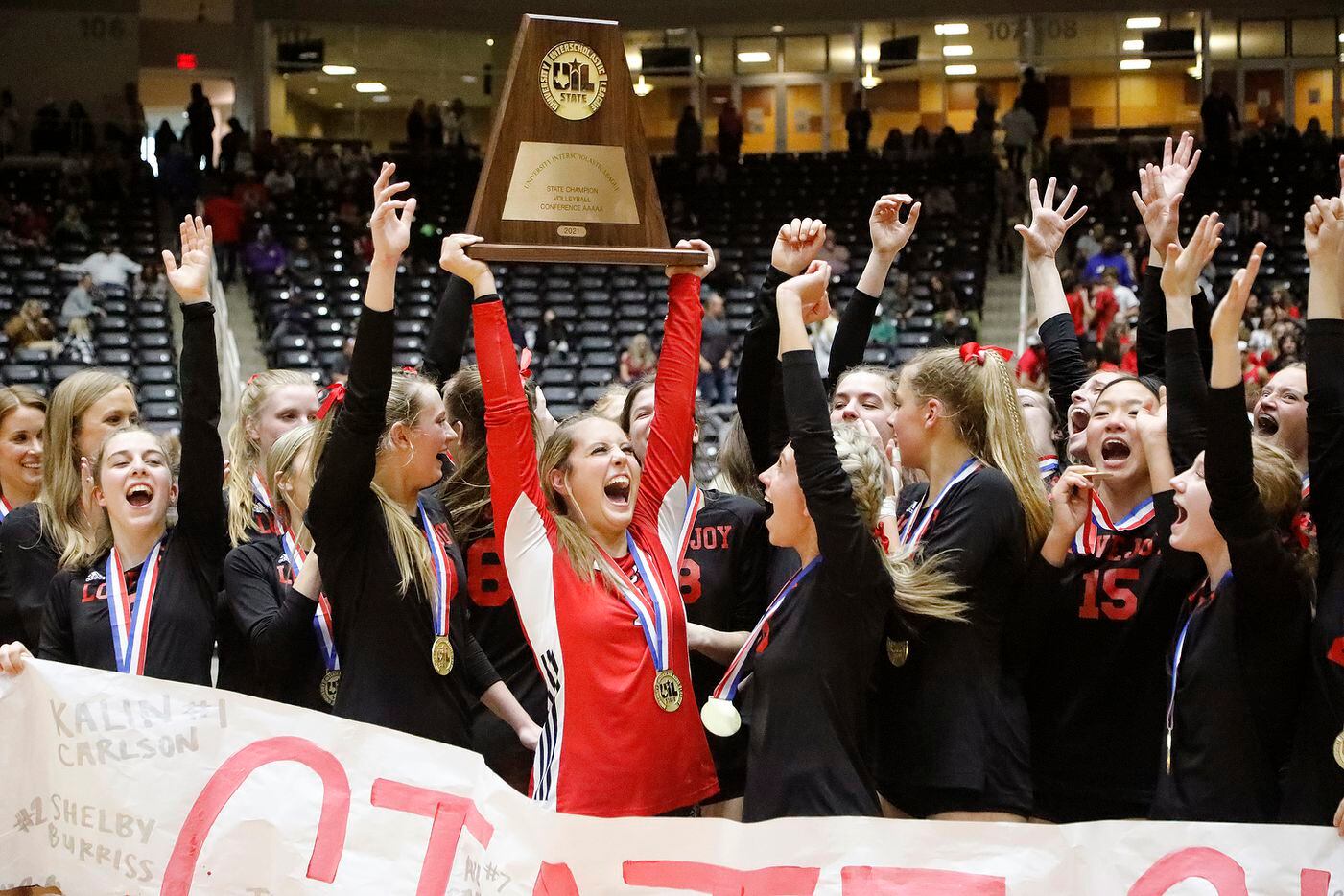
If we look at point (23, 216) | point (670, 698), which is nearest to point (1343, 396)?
point (670, 698)

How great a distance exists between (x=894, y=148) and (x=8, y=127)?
10.7 meters

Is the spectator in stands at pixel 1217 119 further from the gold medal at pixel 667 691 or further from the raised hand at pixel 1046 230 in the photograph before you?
the gold medal at pixel 667 691

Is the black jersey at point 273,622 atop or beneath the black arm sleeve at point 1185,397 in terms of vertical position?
beneath

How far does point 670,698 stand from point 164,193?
1435cm

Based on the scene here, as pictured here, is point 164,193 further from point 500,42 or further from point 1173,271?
point 1173,271

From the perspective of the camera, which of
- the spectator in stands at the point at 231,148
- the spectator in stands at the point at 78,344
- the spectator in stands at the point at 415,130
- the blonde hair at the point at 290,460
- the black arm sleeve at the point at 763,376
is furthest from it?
the spectator in stands at the point at 415,130

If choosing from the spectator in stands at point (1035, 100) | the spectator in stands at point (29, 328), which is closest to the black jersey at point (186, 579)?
the spectator in stands at point (29, 328)

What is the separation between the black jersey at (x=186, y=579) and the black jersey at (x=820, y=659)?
48.0 inches

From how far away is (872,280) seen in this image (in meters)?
3.57

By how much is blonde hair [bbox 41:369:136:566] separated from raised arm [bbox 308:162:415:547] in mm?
957

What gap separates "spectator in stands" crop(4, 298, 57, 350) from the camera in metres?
11.3

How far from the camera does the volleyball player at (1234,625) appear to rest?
97.8 inches

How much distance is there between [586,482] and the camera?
113 inches

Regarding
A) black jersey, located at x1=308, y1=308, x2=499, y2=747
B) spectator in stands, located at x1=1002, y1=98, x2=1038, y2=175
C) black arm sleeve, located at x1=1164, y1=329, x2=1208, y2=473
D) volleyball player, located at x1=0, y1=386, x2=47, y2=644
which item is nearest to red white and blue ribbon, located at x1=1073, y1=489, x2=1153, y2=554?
black arm sleeve, located at x1=1164, y1=329, x2=1208, y2=473
